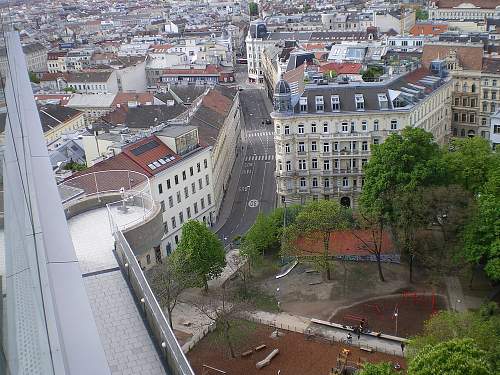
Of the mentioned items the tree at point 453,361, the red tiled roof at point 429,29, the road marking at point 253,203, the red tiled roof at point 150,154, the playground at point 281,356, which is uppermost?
the red tiled roof at point 429,29

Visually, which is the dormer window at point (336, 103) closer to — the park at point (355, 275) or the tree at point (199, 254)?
the park at point (355, 275)

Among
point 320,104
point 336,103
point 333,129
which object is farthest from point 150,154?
point 336,103

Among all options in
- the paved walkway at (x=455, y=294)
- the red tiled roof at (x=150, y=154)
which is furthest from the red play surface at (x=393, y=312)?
the red tiled roof at (x=150, y=154)

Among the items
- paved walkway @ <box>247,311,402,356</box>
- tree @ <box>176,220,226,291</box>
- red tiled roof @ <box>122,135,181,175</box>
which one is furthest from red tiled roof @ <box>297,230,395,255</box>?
red tiled roof @ <box>122,135,181,175</box>

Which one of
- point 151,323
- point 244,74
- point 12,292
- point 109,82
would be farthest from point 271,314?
point 244,74

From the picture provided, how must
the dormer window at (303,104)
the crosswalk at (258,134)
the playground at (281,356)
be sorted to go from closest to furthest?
the playground at (281,356), the dormer window at (303,104), the crosswalk at (258,134)

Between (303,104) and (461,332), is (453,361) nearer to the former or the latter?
(461,332)
